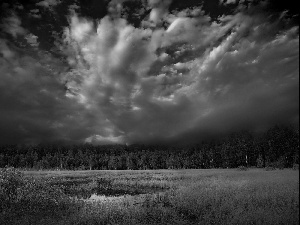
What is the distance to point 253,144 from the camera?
320 ft

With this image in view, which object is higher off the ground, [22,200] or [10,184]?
[10,184]

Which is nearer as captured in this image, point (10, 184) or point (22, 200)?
point (22, 200)

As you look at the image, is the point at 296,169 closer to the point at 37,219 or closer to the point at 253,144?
the point at 37,219

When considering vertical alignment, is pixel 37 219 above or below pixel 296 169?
below

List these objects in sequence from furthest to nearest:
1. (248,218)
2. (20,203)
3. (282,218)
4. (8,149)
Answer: (8,149), (20,203), (248,218), (282,218)

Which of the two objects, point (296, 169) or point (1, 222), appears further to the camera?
point (1, 222)

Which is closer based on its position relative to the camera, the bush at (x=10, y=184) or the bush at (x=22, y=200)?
the bush at (x=22, y=200)

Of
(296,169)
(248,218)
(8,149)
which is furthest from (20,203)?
(8,149)

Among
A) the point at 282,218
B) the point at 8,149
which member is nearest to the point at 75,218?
the point at 282,218

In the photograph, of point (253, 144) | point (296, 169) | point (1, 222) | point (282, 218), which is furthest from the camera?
point (253, 144)

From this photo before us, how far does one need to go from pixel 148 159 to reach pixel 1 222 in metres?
144

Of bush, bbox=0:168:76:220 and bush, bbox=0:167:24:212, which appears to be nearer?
bush, bbox=0:168:76:220

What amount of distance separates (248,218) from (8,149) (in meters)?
214

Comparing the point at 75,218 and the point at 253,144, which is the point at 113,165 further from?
the point at 75,218
